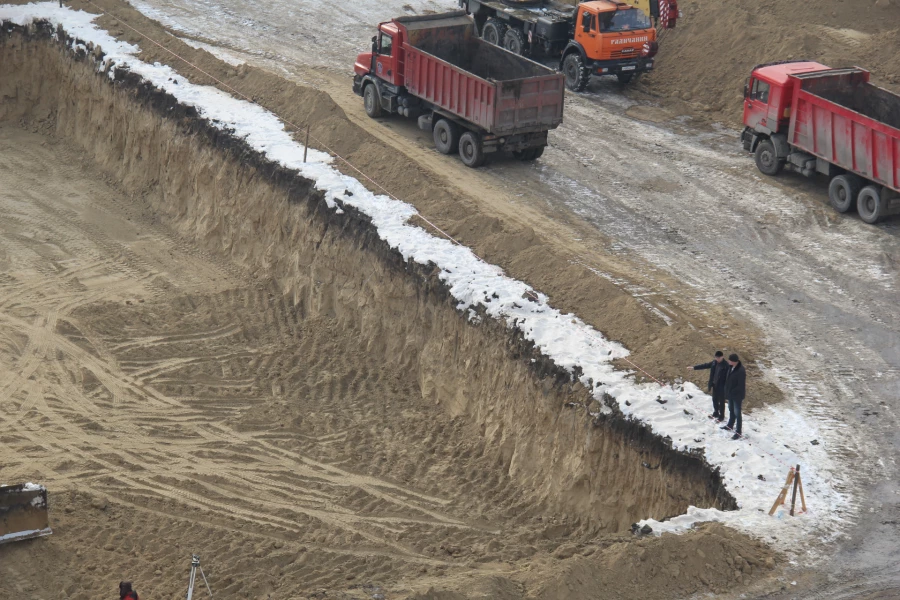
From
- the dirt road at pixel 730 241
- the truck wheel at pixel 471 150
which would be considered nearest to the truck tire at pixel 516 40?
the dirt road at pixel 730 241

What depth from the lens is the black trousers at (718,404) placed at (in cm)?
1330

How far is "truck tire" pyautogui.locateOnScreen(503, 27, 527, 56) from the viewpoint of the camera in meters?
28.9

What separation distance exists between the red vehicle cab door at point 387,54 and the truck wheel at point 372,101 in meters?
0.49

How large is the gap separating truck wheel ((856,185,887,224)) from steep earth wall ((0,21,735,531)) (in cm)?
849

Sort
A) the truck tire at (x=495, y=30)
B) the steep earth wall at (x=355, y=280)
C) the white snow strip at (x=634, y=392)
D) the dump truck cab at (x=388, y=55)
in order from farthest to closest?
the truck tire at (x=495, y=30) < the dump truck cab at (x=388, y=55) < the steep earth wall at (x=355, y=280) < the white snow strip at (x=634, y=392)

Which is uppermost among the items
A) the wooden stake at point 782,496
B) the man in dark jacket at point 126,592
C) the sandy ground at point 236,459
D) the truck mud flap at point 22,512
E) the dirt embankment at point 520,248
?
the dirt embankment at point 520,248

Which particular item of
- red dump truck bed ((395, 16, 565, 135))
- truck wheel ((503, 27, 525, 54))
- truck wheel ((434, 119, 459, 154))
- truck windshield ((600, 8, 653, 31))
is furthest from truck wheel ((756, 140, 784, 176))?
truck wheel ((503, 27, 525, 54))

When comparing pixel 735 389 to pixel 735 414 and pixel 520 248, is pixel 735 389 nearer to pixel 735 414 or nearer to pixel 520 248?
pixel 735 414

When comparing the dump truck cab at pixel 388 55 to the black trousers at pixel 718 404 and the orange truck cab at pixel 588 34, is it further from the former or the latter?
the black trousers at pixel 718 404

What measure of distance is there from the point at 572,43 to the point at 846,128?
9227 millimetres

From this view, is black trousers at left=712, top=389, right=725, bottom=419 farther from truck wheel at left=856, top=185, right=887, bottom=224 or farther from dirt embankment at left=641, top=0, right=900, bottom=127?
dirt embankment at left=641, top=0, right=900, bottom=127

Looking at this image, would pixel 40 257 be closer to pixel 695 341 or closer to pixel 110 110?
pixel 110 110

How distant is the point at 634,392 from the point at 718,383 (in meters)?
1.21

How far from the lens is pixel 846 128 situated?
20.0 metres
